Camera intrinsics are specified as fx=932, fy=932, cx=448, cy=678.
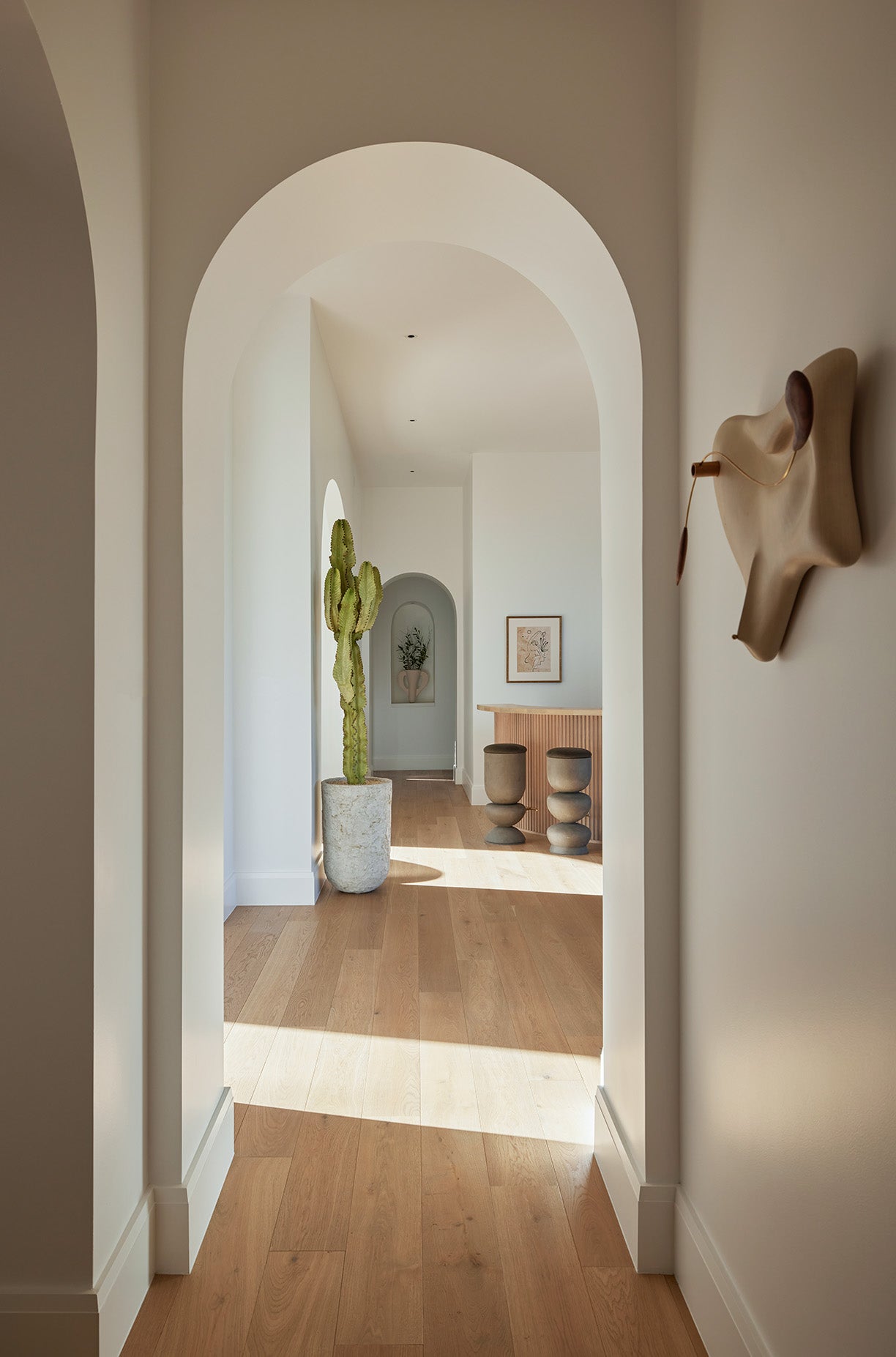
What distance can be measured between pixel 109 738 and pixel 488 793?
538 centimetres

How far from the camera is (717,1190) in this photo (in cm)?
169

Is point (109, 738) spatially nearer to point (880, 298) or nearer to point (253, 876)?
point (880, 298)

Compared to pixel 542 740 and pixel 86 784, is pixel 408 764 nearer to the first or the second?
pixel 542 740

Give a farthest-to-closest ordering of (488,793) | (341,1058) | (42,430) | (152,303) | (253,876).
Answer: (488,793) < (253,876) < (341,1058) < (152,303) < (42,430)

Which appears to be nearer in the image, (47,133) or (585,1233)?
(47,133)

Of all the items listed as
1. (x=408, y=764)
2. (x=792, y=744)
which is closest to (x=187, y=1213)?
(x=792, y=744)

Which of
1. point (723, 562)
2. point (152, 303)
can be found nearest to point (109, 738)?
point (152, 303)

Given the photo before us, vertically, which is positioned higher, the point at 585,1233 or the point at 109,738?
the point at 109,738

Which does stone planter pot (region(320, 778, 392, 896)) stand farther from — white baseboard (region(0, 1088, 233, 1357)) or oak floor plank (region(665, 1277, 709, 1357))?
oak floor plank (region(665, 1277, 709, 1357))

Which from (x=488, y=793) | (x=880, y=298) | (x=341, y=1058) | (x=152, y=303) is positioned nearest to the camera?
(x=880, y=298)

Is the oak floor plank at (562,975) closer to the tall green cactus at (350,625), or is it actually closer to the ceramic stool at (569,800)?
the tall green cactus at (350,625)

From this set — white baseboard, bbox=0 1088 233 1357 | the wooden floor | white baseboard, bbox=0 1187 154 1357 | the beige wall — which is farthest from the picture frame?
white baseboard, bbox=0 1187 154 1357

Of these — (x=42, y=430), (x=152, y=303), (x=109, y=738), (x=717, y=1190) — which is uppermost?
→ (x=152, y=303)

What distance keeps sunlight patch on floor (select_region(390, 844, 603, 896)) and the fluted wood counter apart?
2.71 ft
